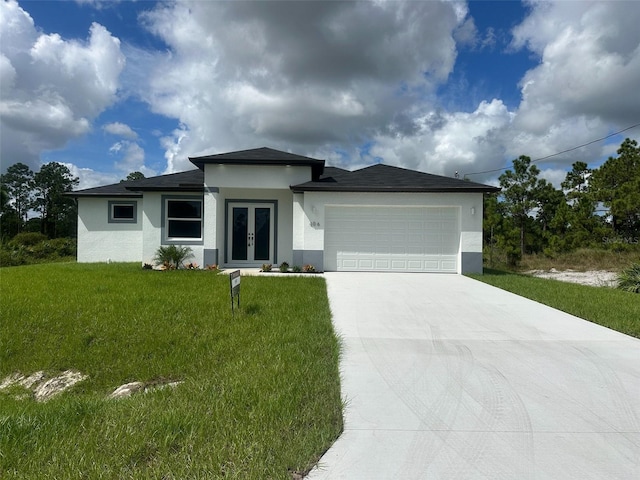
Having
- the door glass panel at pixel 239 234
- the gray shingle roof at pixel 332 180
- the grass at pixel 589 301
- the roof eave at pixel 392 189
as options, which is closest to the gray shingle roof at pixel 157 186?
the gray shingle roof at pixel 332 180

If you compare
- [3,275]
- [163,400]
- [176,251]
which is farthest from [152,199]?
[163,400]

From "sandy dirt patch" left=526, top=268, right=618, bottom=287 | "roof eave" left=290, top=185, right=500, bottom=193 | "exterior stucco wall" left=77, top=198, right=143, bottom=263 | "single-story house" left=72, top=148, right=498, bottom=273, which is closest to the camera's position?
"roof eave" left=290, top=185, right=500, bottom=193

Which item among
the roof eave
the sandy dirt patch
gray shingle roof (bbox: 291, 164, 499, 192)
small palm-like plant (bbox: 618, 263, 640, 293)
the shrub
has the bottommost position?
the sandy dirt patch

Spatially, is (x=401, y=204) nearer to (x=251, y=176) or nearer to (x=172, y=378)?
(x=251, y=176)

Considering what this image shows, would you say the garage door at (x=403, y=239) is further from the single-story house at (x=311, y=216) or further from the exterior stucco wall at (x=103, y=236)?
the exterior stucco wall at (x=103, y=236)

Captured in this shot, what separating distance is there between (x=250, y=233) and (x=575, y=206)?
1890 centimetres

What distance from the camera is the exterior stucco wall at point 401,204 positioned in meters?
12.9

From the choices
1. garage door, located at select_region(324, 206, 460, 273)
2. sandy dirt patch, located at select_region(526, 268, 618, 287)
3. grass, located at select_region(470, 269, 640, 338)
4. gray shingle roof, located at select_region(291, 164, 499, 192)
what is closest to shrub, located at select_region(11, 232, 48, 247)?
gray shingle roof, located at select_region(291, 164, 499, 192)

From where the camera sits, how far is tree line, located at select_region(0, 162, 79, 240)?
1665 inches

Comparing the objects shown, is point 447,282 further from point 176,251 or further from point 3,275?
point 3,275

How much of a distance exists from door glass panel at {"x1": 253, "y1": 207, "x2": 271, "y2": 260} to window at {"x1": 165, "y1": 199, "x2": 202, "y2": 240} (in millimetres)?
2180

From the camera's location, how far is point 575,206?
21453 mm

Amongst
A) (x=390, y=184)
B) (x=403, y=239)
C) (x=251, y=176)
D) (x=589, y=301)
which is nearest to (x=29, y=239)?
(x=251, y=176)

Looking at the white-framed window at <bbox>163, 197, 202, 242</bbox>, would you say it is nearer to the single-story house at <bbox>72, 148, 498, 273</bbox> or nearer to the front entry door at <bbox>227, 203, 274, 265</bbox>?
the single-story house at <bbox>72, 148, 498, 273</bbox>
